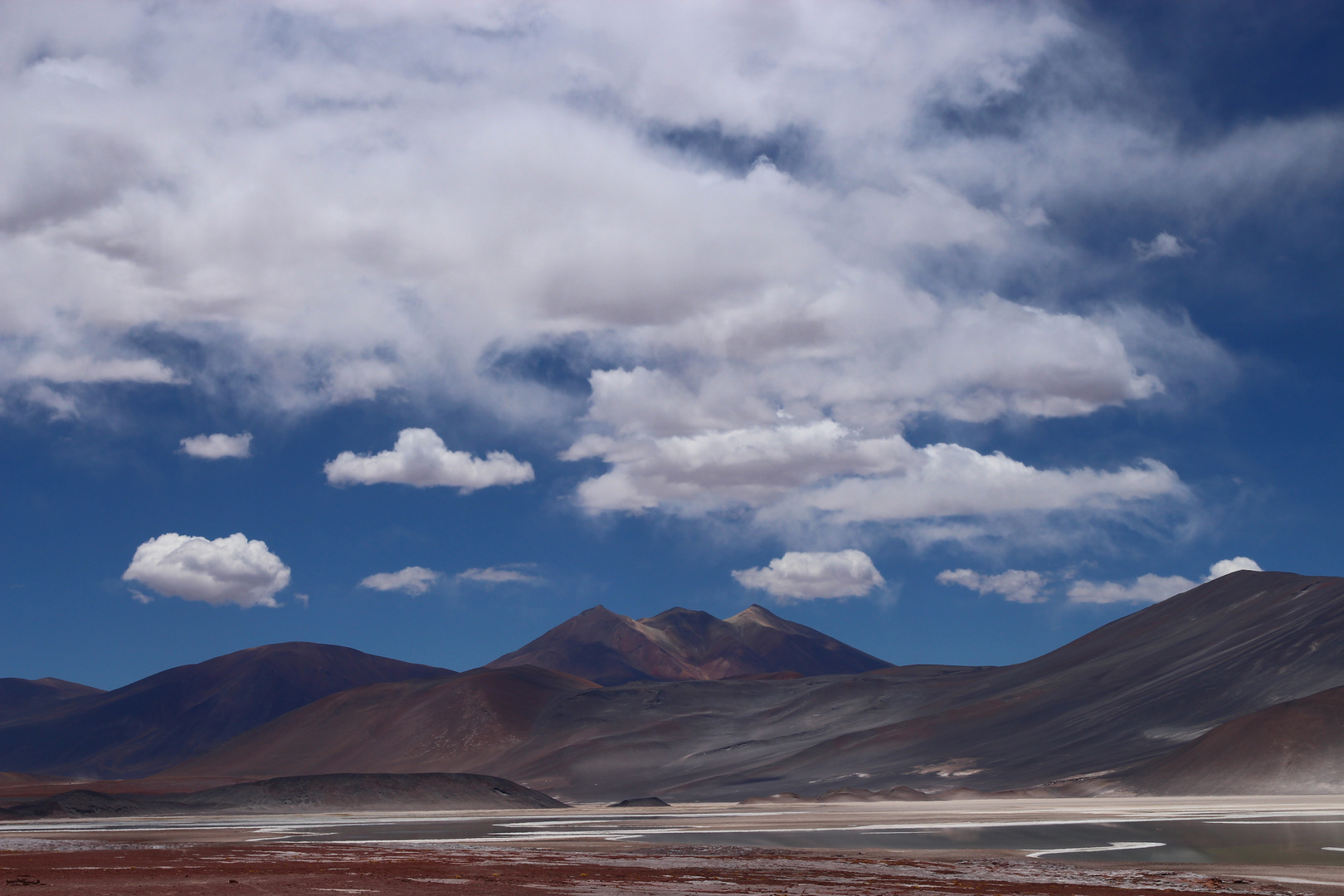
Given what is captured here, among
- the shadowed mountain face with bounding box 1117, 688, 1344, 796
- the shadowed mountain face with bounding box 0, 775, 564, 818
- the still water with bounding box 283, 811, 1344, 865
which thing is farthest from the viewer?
the shadowed mountain face with bounding box 0, 775, 564, 818

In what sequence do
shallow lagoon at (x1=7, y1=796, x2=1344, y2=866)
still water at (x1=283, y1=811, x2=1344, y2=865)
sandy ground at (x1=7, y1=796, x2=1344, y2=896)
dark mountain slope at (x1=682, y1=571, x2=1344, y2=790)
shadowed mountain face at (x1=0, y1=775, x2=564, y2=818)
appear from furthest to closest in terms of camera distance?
dark mountain slope at (x1=682, y1=571, x2=1344, y2=790)
shadowed mountain face at (x1=0, y1=775, x2=564, y2=818)
shallow lagoon at (x1=7, y1=796, x2=1344, y2=866)
still water at (x1=283, y1=811, x2=1344, y2=865)
sandy ground at (x1=7, y1=796, x2=1344, y2=896)

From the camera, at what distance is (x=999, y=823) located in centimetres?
6103

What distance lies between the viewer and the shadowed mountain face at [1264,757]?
88.8 metres

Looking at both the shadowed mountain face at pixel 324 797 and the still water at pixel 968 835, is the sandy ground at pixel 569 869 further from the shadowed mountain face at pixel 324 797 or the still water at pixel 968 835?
the shadowed mountain face at pixel 324 797

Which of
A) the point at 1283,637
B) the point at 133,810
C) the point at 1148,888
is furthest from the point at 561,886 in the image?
the point at 1283,637

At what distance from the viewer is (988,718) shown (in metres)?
144

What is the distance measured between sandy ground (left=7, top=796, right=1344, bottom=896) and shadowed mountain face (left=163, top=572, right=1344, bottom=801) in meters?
56.2

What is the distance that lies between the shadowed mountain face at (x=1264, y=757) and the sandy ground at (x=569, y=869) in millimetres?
27191

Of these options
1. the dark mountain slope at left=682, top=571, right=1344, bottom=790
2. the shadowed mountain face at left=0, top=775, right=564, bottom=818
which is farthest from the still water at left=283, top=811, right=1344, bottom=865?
the dark mountain slope at left=682, top=571, right=1344, bottom=790

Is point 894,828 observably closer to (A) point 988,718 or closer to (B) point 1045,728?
(B) point 1045,728

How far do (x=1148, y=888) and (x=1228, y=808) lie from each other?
161 feet

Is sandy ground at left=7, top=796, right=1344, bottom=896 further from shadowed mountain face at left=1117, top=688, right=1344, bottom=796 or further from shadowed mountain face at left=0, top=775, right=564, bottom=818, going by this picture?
shadowed mountain face at left=0, top=775, right=564, bottom=818

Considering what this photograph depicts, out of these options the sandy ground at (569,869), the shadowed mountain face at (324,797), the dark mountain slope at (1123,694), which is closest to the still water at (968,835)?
the sandy ground at (569,869)

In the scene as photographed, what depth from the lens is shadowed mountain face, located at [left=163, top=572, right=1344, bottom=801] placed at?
117312 millimetres
